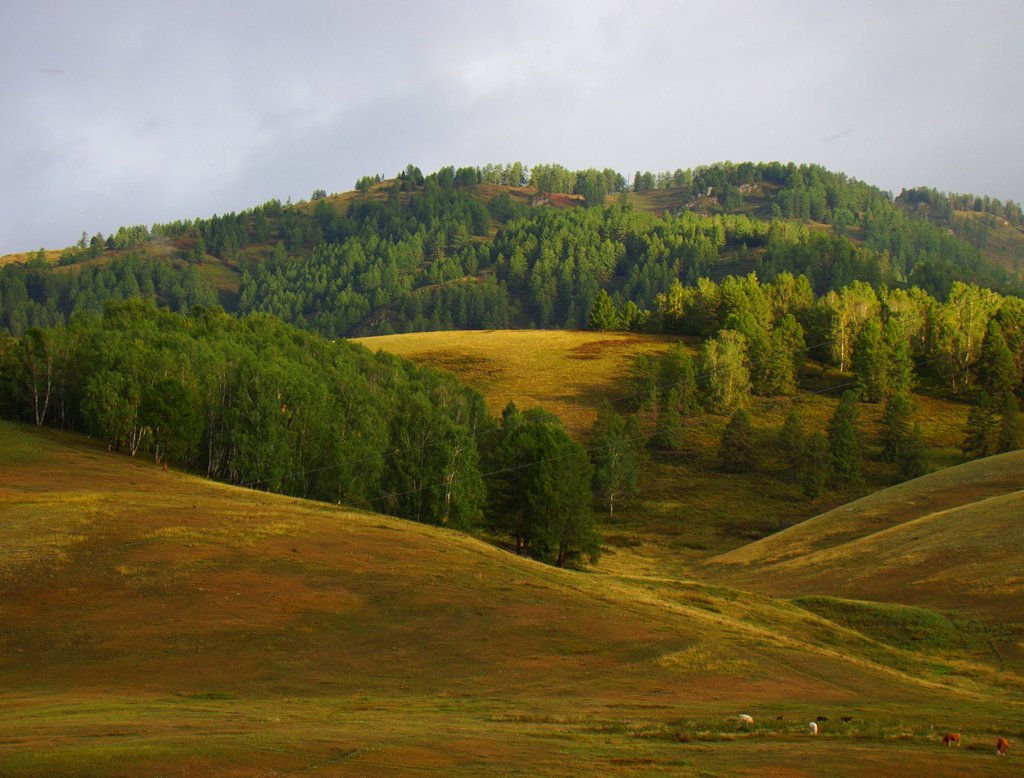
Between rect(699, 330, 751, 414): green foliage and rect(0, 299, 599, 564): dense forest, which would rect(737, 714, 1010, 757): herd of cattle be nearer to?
rect(0, 299, 599, 564): dense forest

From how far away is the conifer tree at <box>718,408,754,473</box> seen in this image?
416ft

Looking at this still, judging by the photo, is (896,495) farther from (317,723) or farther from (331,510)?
(317,723)

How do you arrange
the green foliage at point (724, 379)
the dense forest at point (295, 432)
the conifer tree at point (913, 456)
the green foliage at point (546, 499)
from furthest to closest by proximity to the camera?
the green foliage at point (724, 379)
the conifer tree at point (913, 456)
the dense forest at point (295, 432)
the green foliage at point (546, 499)

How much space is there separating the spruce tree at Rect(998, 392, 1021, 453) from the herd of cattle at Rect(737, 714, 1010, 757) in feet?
348

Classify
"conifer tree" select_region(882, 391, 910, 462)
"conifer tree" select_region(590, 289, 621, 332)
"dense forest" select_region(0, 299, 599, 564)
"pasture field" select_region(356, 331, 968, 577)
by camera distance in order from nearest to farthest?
"dense forest" select_region(0, 299, 599, 564) < "pasture field" select_region(356, 331, 968, 577) < "conifer tree" select_region(882, 391, 910, 462) < "conifer tree" select_region(590, 289, 621, 332)

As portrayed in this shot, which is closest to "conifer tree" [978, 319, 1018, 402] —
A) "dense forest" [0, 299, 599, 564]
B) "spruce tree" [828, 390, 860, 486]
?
"spruce tree" [828, 390, 860, 486]

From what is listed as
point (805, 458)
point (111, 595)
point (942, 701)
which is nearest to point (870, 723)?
point (942, 701)

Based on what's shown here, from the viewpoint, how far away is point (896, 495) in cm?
9375

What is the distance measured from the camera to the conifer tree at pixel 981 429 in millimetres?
122125

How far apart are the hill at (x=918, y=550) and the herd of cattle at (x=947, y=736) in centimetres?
2721

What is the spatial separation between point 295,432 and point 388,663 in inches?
2321

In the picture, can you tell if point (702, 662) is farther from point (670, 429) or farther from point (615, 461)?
point (670, 429)

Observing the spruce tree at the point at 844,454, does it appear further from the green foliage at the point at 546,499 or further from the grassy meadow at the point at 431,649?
the green foliage at the point at 546,499

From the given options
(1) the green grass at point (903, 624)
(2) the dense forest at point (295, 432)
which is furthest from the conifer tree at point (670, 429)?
(1) the green grass at point (903, 624)
